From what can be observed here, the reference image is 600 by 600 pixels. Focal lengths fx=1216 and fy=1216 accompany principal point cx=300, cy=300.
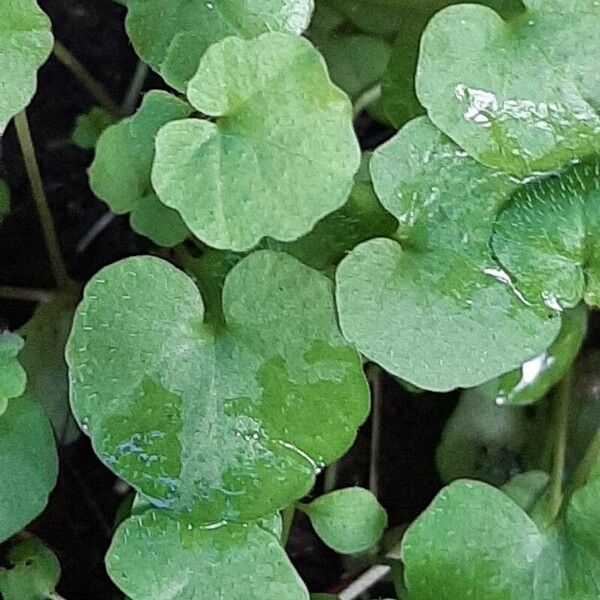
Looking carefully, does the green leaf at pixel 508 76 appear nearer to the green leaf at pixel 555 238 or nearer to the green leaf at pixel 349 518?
the green leaf at pixel 555 238

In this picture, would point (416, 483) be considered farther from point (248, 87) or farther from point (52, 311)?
point (248, 87)

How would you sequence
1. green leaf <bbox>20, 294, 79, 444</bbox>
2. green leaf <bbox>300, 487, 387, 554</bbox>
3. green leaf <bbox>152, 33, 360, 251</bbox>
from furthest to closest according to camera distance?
green leaf <bbox>20, 294, 79, 444</bbox> < green leaf <bbox>300, 487, 387, 554</bbox> < green leaf <bbox>152, 33, 360, 251</bbox>

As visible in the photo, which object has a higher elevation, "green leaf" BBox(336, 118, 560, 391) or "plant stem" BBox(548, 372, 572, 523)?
"green leaf" BBox(336, 118, 560, 391)

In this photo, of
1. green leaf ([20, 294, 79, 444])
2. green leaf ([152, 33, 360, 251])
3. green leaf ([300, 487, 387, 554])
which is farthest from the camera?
green leaf ([20, 294, 79, 444])

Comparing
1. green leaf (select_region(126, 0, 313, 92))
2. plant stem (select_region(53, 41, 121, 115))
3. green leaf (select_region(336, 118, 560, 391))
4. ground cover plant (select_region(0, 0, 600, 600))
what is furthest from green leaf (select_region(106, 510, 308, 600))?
plant stem (select_region(53, 41, 121, 115))

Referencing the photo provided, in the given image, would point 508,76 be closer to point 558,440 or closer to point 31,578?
point 558,440

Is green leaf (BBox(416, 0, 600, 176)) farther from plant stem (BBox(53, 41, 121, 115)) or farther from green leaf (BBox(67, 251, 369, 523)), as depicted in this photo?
plant stem (BBox(53, 41, 121, 115))
